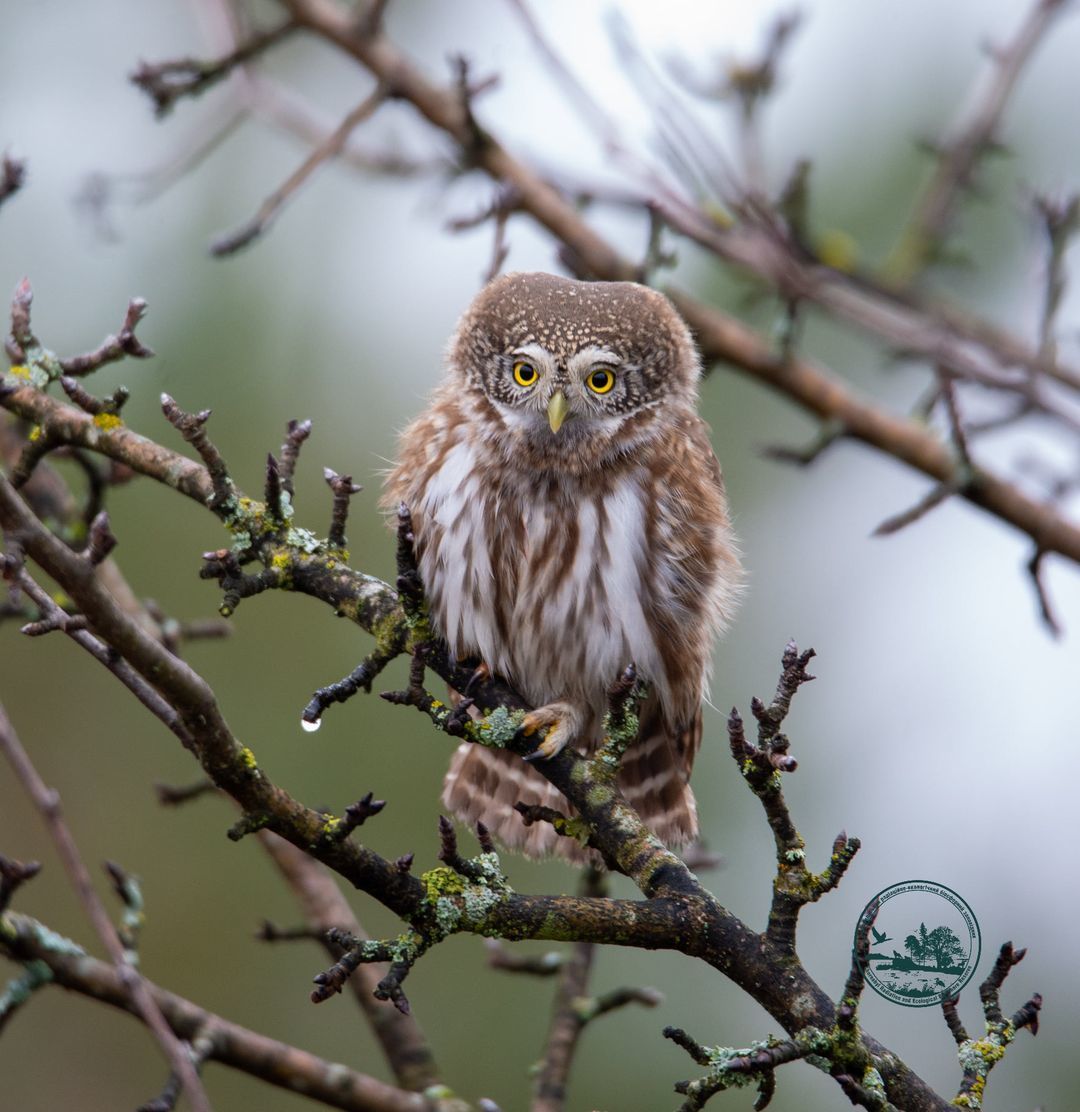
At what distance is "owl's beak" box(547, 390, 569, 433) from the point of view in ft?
12.9

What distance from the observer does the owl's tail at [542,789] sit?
4.34 meters

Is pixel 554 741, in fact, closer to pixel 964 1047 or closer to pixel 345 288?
pixel 964 1047

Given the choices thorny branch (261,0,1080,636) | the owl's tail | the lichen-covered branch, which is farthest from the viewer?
the owl's tail

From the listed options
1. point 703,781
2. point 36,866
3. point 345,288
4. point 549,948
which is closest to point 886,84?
point 345,288

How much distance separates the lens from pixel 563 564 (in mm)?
3979

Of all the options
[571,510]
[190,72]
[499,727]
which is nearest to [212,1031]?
[499,727]

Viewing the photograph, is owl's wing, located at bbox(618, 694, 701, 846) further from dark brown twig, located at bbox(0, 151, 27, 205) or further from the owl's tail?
dark brown twig, located at bbox(0, 151, 27, 205)

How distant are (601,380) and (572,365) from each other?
12 cm

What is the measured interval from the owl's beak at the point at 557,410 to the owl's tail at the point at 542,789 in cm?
105

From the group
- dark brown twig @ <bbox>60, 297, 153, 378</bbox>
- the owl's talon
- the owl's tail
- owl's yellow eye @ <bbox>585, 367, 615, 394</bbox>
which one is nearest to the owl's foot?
the owl's talon

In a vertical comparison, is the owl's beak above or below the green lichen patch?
above

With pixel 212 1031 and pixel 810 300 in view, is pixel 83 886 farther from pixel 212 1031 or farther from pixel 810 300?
pixel 810 300

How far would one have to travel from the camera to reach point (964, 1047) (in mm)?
2719

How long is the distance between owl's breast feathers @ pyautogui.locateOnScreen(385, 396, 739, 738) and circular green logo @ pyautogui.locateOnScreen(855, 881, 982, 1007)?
4.51 feet
